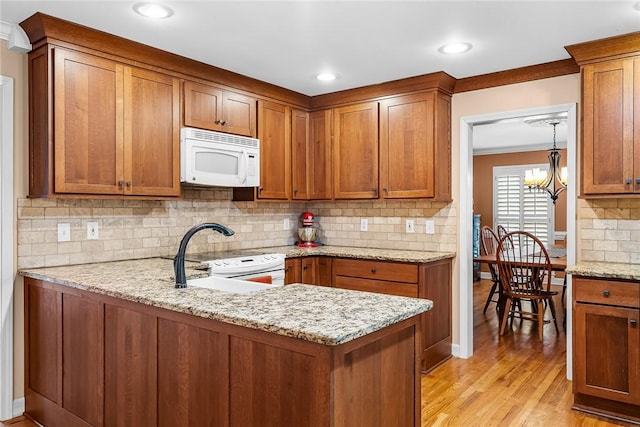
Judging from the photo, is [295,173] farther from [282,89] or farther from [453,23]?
[453,23]

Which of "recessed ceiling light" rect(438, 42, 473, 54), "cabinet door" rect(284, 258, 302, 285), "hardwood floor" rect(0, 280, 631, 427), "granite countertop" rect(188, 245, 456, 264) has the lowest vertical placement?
"hardwood floor" rect(0, 280, 631, 427)

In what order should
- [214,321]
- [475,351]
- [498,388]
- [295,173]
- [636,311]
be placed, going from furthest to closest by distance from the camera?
1. [295,173]
2. [475,351]
3. [498,388]
4. [636,311]
5. [214,321]

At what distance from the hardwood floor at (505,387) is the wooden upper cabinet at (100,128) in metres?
2.27

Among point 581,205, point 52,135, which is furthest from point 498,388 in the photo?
point 52,135

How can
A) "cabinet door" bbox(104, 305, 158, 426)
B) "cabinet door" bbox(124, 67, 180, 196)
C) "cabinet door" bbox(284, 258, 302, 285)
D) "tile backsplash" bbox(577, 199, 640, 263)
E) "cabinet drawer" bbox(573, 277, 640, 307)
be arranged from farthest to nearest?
"cabinet door" bbox(284, 258, 302, 285) → "tile backsplash" bbox(577, 199, 640, 263) → "cabinet door" bbox(124, 67, 180, 196) → "cabinet drawer" bbox(573, 277, 640, 307) → "cabinet door" bbox(104, 305, 158, 426)

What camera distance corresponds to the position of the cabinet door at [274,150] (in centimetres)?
401

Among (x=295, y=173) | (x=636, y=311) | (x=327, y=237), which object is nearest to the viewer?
(x=636, y=311)

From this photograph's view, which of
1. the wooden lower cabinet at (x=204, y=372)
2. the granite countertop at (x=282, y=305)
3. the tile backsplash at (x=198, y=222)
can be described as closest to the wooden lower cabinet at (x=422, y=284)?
the tile backsplash at (x=198, y=222)

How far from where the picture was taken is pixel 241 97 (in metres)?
3.79

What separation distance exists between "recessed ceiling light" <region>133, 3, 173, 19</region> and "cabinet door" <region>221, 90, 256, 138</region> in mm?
1094

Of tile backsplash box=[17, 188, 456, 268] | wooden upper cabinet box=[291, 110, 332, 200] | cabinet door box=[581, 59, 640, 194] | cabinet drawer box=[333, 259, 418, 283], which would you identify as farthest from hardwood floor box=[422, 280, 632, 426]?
wooden upper cabinet box=[291, 110, 332, 200]

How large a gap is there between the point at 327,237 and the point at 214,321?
309cm

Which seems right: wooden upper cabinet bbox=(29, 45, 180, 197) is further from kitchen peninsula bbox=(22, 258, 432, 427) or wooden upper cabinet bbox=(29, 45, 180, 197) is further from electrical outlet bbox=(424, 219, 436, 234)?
Result: electrical outlet bbox=(424, 219, 436, 234)

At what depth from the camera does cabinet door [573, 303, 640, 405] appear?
8.69 ft
